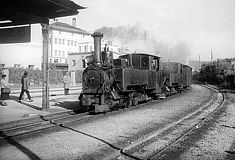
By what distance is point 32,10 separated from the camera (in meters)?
10.8

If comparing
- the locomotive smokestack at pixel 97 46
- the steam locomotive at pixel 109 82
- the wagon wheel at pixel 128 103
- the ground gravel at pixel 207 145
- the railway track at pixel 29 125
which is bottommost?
the ground gravel at pixel 207 145

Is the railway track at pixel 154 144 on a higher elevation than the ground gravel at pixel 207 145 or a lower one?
higher

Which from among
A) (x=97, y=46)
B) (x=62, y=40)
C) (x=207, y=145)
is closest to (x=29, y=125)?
(x=97, y=46)

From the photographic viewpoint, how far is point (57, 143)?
6.98 meters

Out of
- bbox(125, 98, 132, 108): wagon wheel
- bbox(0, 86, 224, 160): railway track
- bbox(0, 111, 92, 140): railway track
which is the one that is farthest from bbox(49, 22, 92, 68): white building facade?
bbox(0, 86, 224, 160): railway track

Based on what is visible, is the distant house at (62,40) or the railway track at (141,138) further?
the distant house at (62,40)

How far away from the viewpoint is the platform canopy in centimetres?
929

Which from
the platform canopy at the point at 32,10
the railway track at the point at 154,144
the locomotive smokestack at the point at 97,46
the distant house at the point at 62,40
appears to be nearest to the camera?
the railway track at the point at 154,144

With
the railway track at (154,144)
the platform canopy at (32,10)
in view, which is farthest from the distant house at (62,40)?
the railway track at (154,144)

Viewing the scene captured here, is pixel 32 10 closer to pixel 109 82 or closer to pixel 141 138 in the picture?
pixel 109 82

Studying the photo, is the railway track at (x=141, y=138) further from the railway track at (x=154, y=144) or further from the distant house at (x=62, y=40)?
the distant house at (x=62, y=40)

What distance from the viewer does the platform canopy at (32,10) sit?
9.29 meters

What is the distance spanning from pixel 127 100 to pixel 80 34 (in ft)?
241

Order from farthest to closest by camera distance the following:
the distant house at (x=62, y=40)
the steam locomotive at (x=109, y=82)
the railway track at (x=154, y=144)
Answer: the distant house at (x=62, y=40), the steam locomotive at (x=109, y=82), the railway track at (x=154, y=144)
